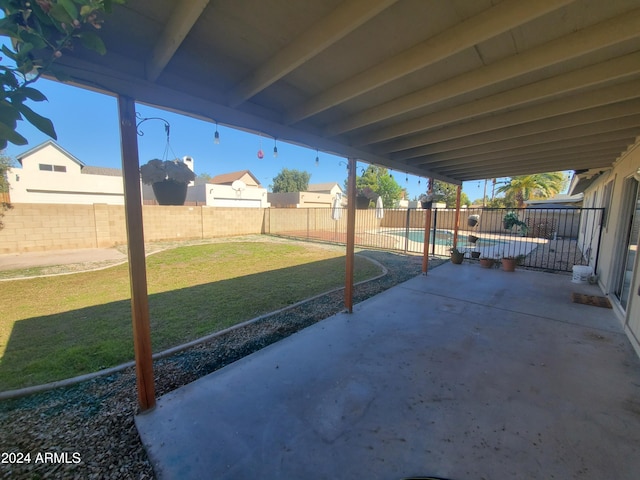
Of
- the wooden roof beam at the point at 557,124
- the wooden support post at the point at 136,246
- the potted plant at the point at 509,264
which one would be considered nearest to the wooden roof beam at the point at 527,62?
the wooden roof beam at the point at 557,124

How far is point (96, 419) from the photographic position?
6.40 ft

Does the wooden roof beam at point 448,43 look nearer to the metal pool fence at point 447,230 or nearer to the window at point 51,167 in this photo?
the metal pool fence at point 447,230

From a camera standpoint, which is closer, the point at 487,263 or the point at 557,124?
the point at 557,124

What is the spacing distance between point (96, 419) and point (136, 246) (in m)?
1.31

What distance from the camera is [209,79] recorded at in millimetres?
2115

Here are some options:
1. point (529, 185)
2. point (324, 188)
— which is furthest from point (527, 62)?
point (324, 188)

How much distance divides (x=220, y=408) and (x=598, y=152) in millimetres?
6653

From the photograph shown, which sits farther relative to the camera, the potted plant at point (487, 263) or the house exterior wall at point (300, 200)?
the house exterior wall at point (300, 200)

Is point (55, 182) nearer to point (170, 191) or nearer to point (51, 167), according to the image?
point (51, 167)

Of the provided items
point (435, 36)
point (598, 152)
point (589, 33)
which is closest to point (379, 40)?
point (435, 36)

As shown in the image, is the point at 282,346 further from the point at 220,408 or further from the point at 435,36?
the point at 435,36

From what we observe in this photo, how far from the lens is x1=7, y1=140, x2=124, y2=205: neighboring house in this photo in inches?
516

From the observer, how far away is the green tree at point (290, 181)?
35.9m

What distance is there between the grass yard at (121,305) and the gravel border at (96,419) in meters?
0.34
